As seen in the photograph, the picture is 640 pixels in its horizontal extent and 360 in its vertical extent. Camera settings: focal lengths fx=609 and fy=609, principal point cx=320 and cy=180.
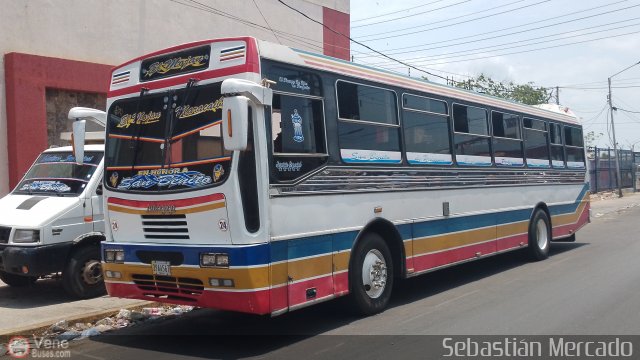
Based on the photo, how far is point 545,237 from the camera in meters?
12.4

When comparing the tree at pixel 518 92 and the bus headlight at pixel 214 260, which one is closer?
the bus headlight at pixel 214 260

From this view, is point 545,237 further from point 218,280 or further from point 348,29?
point 348,29

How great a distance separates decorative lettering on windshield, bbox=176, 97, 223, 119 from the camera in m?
6.20

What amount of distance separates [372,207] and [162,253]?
8.73ft

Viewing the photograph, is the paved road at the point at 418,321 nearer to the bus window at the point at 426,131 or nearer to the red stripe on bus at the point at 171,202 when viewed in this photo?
the red stripe on bus at the point at 171,202

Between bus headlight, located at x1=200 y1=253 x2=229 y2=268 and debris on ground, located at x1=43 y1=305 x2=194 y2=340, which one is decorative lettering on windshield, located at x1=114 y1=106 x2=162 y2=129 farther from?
debris on ground, located at x1=43 y1=305 x2=194 y2=340

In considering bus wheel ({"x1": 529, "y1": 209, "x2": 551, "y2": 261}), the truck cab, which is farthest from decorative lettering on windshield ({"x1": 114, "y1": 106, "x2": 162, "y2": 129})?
bus wheel ({"x1": 529, "y1": 209, "x2": 551, "y2": 261})

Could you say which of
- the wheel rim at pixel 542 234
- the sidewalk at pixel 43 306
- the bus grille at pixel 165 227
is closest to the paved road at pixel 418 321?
the sidewalk at pixel 43 306

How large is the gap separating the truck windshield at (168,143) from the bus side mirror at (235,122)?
0.45m

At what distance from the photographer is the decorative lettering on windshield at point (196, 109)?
244 inches

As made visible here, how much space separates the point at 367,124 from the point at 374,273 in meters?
1.88

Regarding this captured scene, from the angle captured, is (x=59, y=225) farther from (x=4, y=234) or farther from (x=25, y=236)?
(x=4, y=234)

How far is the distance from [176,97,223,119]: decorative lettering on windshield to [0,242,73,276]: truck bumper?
11.1 ft

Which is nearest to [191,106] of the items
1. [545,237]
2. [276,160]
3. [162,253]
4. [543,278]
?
[276,160]
